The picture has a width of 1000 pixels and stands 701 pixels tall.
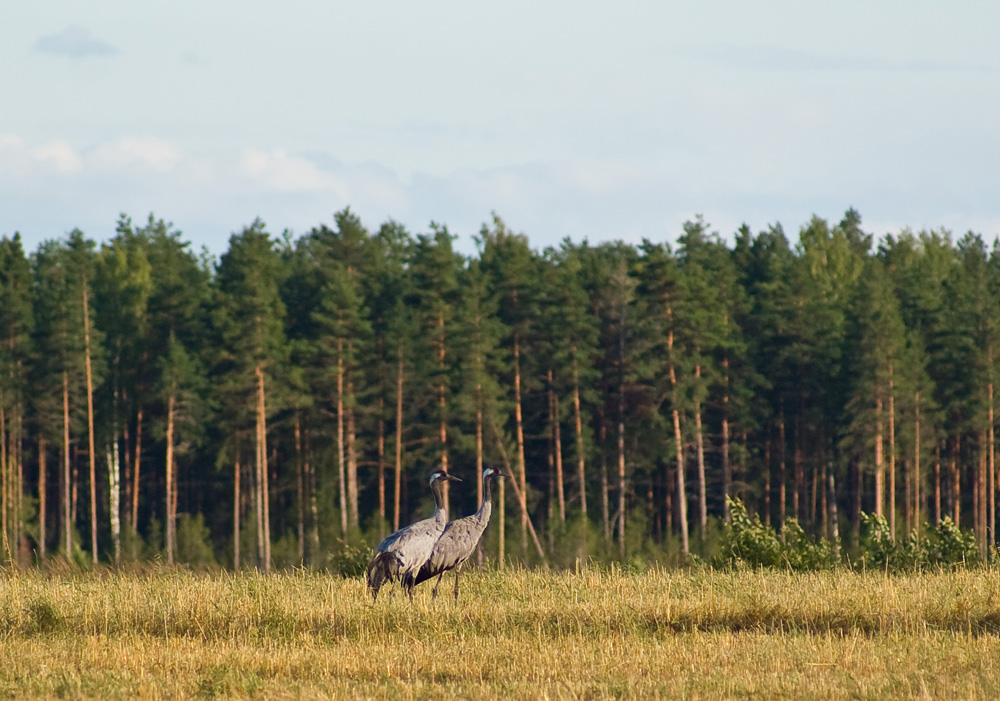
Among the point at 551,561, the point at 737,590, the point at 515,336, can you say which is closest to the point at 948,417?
the point at 515,336

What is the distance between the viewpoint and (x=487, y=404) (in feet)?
186

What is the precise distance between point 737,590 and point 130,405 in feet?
174

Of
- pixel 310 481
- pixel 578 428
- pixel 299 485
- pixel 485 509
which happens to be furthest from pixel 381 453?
pixel 485 509

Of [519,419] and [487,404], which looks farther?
[519,419]

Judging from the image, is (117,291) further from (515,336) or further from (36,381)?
(515,336)

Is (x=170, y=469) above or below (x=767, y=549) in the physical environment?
above

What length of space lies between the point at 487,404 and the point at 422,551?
133ft

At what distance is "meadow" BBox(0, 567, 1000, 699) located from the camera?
37.5 feet

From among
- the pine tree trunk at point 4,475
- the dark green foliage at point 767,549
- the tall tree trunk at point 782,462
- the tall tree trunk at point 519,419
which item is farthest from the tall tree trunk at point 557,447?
the dark green foliage at point 767,549

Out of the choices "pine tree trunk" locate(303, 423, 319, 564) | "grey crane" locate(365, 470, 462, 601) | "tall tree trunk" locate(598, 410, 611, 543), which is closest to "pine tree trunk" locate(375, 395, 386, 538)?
"pine tree trunk" locate(303, 423, 319, 564)

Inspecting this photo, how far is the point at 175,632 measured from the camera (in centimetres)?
1478

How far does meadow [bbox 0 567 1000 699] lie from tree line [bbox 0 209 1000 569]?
117 ft

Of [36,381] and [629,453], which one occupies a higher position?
[36,381]

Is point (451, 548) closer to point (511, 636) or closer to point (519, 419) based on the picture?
point (511, 636)
